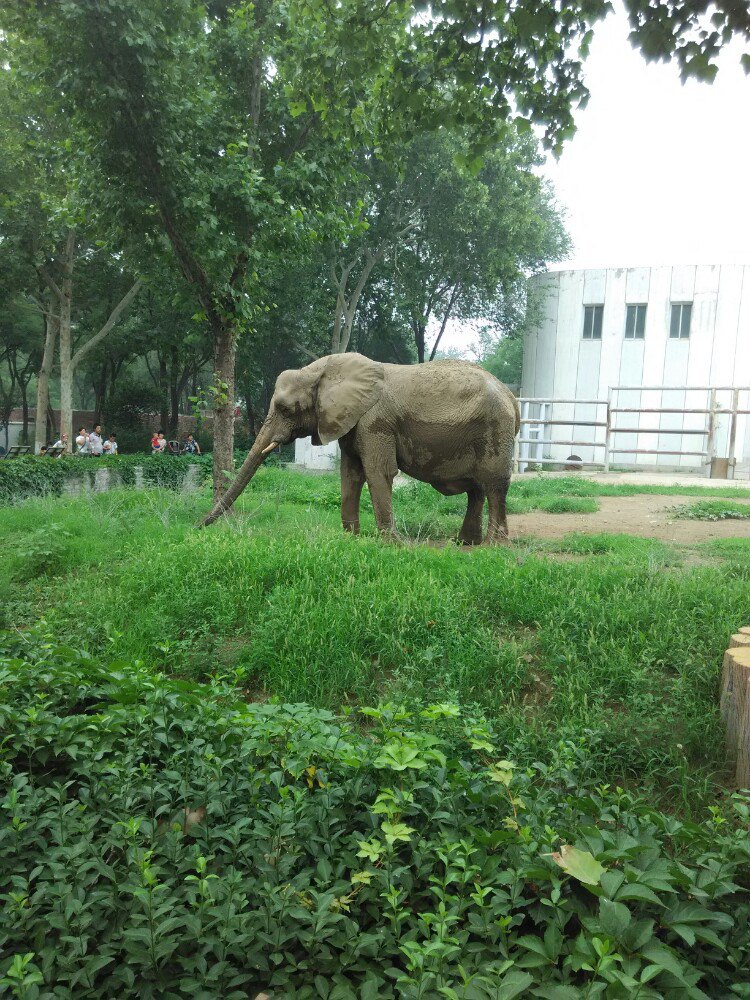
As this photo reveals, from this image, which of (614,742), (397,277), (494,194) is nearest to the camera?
(614,742)

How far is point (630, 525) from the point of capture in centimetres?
991

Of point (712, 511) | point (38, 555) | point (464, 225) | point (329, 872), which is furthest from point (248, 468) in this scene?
point (464, 225)

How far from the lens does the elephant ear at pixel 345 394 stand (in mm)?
7289

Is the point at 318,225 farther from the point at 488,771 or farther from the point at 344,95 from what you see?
the point at 488,771

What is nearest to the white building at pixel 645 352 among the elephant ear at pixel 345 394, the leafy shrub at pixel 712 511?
the leafy shrub at pixel 712 511

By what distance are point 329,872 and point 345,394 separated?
17.7 ft

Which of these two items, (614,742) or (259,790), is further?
(614,742)

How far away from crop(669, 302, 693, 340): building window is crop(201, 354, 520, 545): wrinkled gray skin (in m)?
20.8

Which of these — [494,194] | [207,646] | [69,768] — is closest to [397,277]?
[494,194]

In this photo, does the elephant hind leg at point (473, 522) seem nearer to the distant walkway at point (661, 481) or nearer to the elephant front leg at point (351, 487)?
the elephant front leg at point (351, 487)

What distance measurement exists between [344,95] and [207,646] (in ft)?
13.9

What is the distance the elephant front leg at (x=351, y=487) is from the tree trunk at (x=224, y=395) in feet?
10.2

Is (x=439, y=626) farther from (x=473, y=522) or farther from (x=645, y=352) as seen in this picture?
(x=645, y=352)

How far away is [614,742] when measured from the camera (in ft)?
12.2
